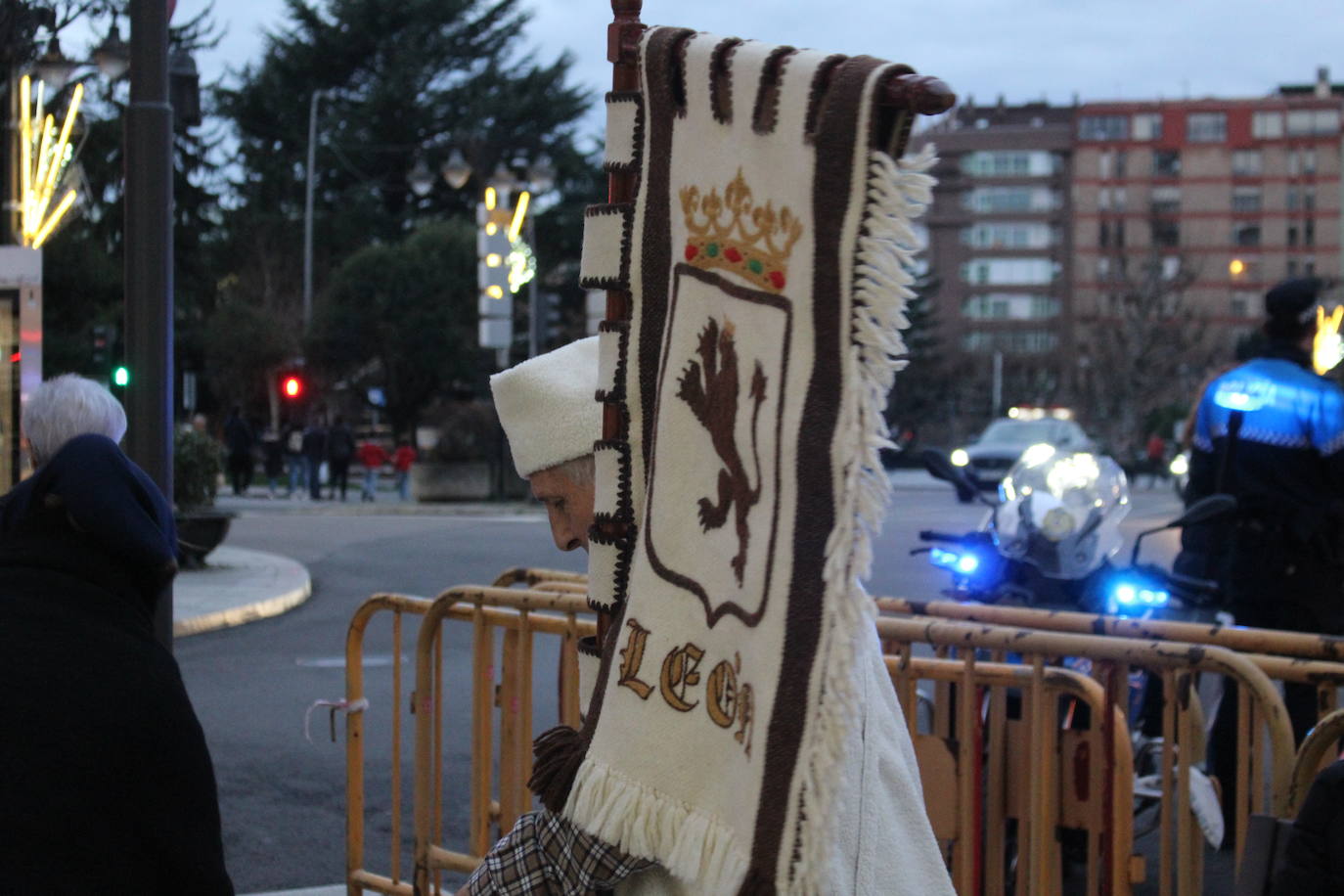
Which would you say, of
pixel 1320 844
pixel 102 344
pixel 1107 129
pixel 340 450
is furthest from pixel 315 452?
pixel 1107 129

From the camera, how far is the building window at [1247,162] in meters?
119

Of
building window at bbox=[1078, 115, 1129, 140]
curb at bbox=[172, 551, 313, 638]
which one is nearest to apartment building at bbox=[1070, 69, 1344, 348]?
building window at bbox=[1078, 115, 1129, 140]

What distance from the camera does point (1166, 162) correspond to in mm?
119125

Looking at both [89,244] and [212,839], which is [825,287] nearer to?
[212,839]

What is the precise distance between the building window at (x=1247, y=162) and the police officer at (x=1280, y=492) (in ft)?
397

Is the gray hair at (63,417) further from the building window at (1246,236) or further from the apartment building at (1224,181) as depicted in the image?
the building window at (1246,236)

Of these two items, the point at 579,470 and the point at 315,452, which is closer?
the point at 579,470

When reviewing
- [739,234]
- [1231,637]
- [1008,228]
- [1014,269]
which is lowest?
[1231,637]

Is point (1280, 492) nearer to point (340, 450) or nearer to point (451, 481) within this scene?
point (451, 481)

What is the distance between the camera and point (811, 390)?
169cm

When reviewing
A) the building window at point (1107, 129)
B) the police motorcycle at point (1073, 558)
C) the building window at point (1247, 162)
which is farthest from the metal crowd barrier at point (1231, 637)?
the building window at point (1247, 162)

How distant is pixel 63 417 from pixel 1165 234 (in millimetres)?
87023

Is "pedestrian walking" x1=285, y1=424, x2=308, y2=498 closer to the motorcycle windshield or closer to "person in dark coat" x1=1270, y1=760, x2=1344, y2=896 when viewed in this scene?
the motorcycle windshield

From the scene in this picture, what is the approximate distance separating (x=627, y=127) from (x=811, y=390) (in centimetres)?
57
